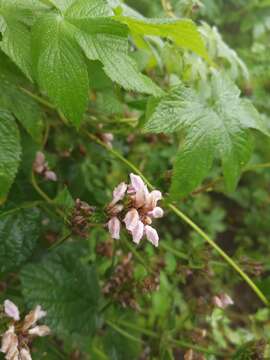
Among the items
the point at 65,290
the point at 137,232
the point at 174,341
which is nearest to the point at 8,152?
the point at 137,232

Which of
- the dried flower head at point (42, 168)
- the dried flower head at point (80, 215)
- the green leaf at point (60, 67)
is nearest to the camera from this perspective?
the green leaf at point (60, 67)

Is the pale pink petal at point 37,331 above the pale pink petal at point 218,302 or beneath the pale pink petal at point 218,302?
above

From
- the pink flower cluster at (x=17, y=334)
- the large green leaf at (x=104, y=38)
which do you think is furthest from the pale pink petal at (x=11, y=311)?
the large green leaf at (x=104, y=38)

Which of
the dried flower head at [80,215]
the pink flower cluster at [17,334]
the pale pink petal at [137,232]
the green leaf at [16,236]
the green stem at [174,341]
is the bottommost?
the green stem at [174,341]

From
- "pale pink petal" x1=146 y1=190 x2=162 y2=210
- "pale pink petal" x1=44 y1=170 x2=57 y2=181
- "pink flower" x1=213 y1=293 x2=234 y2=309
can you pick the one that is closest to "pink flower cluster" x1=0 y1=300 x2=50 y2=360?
"pale pink petal" x1=146 y1=190 x2=162 y2=210

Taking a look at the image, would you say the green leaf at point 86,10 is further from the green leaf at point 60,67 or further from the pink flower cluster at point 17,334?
the pink flower cluster at point 17,334

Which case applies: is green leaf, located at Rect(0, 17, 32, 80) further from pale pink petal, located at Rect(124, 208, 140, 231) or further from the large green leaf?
pale pink petal, located at Rect(124, 208, 140, 231)

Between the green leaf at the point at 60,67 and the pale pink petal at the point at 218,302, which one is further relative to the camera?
the pale pink petal at the point at 218,302
